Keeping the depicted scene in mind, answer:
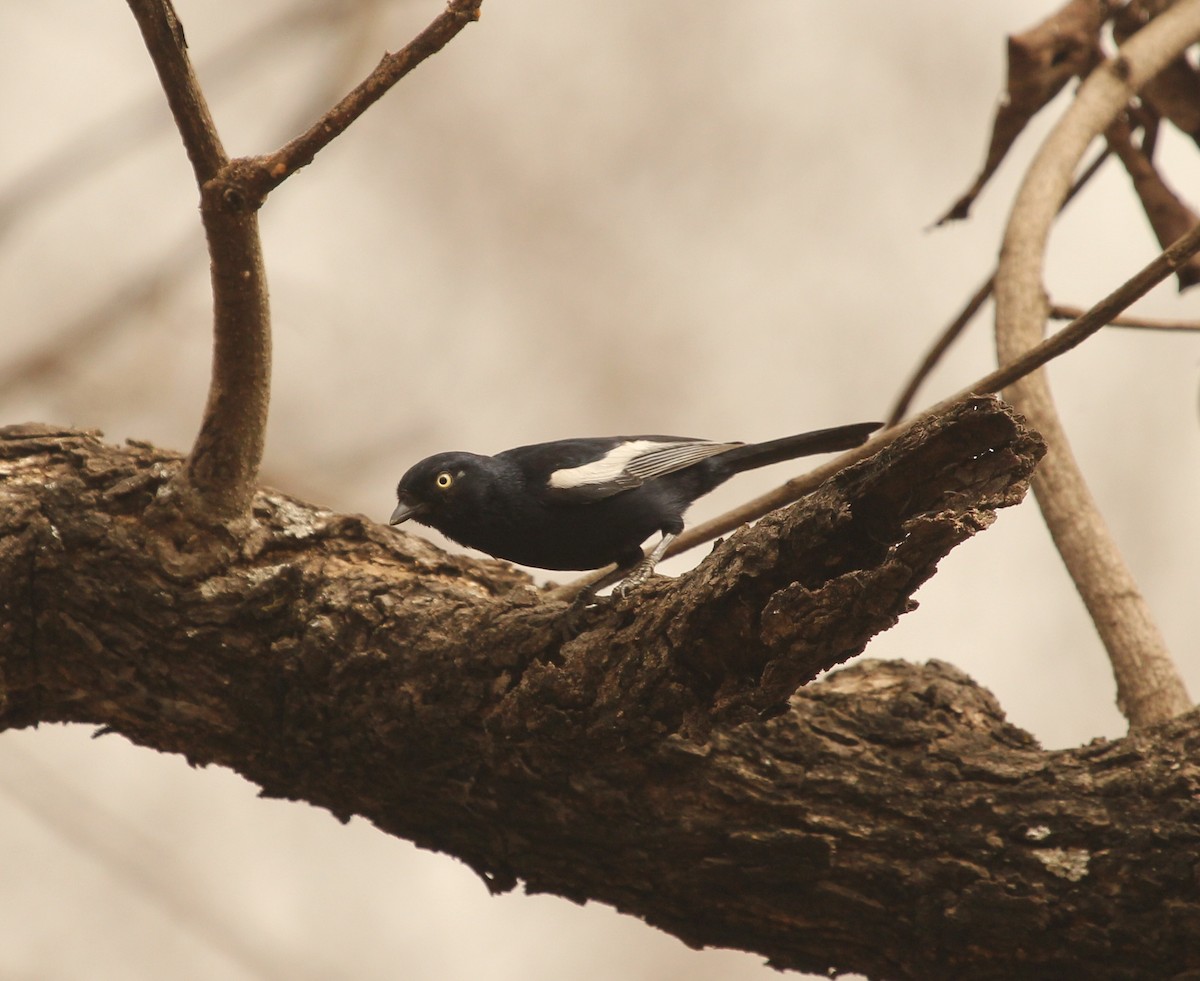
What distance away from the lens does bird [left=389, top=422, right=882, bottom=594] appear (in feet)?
13.3

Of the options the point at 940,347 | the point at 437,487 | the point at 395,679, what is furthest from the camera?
the point at 940,347

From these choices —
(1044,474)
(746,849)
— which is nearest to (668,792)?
(746,849)

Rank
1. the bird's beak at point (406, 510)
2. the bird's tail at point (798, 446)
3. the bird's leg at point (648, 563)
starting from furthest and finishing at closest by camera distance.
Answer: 1. the bird's beak at point (406, 510)
2. the bird's tail at point (798, 446)
3. the bird's leg at point (648, 563)

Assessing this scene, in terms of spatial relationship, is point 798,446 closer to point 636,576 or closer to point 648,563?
point 648,563

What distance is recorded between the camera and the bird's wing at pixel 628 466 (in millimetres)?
4062

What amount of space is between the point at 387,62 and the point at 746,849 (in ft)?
6.10

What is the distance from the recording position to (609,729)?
8.84ft

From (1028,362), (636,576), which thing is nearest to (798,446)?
(636,576)

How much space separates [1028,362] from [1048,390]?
592mm

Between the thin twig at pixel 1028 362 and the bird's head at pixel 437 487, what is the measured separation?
612mm

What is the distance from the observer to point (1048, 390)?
148 inches

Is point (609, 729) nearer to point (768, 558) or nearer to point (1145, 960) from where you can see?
point (768, 558)

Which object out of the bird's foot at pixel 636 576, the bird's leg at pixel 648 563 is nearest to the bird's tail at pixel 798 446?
the bird's leg at pixel 648 563

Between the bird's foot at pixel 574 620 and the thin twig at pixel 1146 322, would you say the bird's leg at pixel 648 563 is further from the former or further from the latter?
the thin twig at pixel 1146 322
